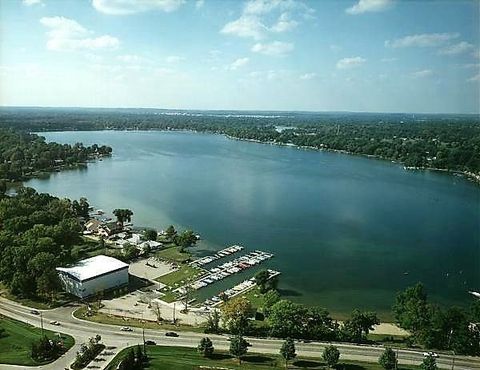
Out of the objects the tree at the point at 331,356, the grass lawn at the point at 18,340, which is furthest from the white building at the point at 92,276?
the tree at the point at 331,356

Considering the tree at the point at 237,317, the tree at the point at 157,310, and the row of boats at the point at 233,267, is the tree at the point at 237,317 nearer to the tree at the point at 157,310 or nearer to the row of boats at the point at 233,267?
the tree at the point at 157,310

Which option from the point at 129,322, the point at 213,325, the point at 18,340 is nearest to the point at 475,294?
the point at 213,325

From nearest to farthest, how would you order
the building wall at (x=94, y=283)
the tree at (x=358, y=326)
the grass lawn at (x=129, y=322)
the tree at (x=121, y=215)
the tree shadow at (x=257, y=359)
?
the tree shadow at (x=257, y=359), the tree at (x=358, y=326), the grass lawn at (x=129, y=322), the building wall at (x=94, y=283), the tree at (x=121, y=215)

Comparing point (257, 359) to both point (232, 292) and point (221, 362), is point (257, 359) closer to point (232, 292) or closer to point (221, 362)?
point (221, 362)

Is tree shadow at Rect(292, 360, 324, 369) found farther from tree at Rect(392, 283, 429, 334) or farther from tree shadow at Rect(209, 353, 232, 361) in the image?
tree at Rect(392, 283, 429, 334)

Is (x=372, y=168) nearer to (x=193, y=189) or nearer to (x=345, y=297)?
(x=193, y=189)
